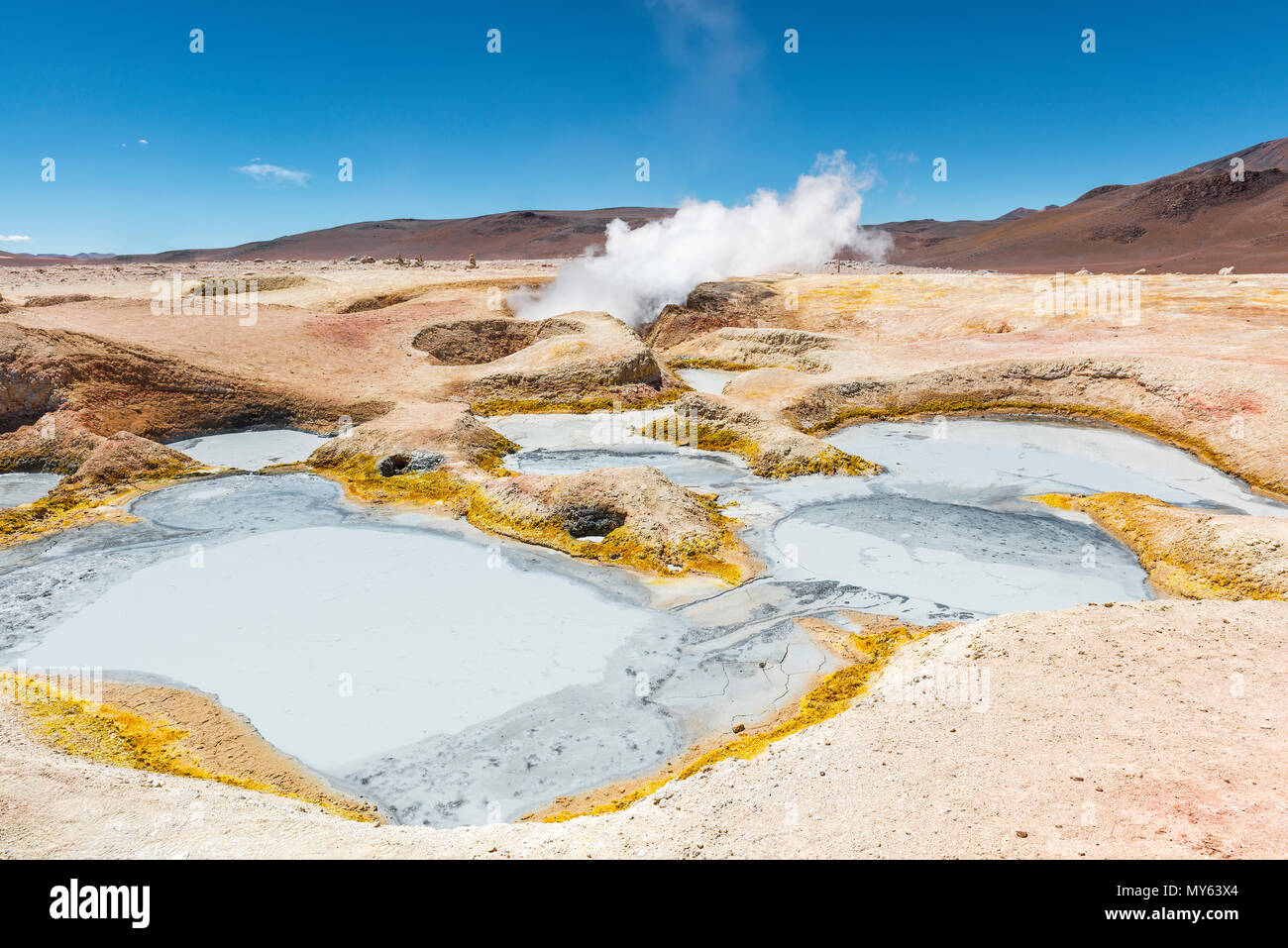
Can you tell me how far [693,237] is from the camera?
55719 millimetres

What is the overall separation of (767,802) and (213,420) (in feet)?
84.3

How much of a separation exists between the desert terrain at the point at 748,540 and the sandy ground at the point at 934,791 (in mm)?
45

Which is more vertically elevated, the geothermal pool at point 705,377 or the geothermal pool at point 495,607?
the geothermal pool at point 705,377

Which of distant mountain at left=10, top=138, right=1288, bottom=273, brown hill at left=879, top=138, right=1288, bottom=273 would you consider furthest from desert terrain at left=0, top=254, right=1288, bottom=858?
distant mountain at left=10, top=138, right=1288, bottom=273

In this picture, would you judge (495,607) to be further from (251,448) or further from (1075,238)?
(1075,238)

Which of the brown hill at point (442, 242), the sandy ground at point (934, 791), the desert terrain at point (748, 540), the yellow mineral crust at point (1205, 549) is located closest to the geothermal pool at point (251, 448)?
the desert terrain at point (748, 540)

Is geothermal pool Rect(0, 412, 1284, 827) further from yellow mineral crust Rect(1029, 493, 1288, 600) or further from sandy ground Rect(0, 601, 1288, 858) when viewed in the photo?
sandy ground Rect(0, 601, 1288, 858)

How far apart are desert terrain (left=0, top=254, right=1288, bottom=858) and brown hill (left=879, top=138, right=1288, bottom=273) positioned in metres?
63.7

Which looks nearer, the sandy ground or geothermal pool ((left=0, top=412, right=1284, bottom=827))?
the sandy ground

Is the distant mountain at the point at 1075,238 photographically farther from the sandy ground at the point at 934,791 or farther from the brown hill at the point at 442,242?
the sandy ground at the point at 934,791

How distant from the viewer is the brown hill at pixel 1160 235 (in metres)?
91.7

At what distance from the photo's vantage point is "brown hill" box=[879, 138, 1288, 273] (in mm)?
91688
